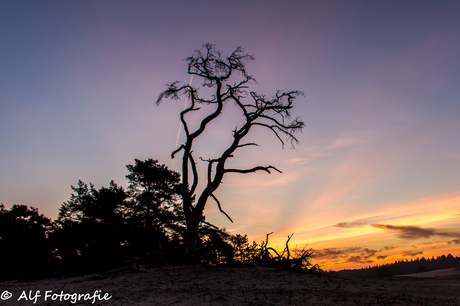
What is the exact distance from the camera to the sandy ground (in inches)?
218

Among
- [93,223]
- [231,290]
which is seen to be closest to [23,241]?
[93,223]

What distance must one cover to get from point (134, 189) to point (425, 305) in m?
21.9

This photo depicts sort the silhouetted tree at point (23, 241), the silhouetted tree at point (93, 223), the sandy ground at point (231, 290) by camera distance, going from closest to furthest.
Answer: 1. the sandy ground at point (231, 290)
2. the silhouetted tree at point (23, 241)
3. the silhouetted tree at point (93, 223)

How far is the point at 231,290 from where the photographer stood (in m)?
6.58

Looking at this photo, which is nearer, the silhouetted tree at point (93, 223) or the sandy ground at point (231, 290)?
the sandy ground at point (231, 290)

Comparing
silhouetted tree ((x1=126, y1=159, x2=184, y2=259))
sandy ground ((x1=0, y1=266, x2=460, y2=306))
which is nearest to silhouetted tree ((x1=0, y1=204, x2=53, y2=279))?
silhouetted tree ((x1=126, y1=159, x2=184, y2=259))

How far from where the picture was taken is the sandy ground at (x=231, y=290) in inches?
218

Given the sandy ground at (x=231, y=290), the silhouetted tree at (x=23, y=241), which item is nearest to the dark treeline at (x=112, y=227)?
the silhouetted tree at (x=23, y=241)

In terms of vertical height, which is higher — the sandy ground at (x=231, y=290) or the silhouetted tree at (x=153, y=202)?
the silhouetted tree at (x=153, y=202)

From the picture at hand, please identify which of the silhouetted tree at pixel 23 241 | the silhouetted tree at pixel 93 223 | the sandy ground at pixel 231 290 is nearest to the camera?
the sandy ground at pixel 231 290

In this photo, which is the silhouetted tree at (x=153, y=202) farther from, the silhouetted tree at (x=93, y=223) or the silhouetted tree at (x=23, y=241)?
the silhouetted tree at (x=23, y=241)

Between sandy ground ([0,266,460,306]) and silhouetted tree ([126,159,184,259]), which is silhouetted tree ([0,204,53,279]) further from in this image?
sandy ground ([0,266,460,306])

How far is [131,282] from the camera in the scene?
8.22 m

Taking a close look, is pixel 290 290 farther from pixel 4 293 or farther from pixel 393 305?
pixel 4 293
